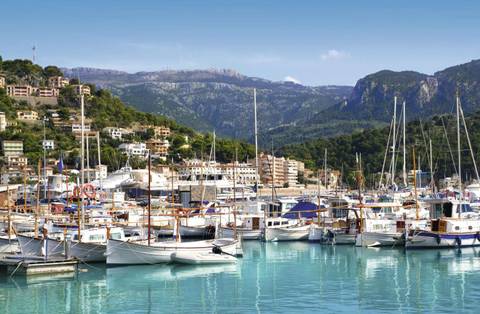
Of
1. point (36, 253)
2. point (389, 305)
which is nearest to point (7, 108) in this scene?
point (36, 253)

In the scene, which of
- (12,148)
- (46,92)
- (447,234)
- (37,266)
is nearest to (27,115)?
(46,92)

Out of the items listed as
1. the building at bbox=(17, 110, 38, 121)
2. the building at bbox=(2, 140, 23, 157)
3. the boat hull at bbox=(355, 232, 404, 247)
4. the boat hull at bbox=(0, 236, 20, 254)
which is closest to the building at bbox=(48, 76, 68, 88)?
the building at bbox=(17, 110, 38, 121)

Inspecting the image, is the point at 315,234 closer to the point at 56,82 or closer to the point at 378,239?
the point at 378,239

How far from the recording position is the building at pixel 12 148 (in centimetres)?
→ 12131

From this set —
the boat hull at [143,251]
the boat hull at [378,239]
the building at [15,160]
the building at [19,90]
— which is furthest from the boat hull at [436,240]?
the building at [19,90]

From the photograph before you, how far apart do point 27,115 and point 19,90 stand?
60.1 feet

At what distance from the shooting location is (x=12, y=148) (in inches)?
4857

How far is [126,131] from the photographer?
15200 cm

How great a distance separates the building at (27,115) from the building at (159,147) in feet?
74.5

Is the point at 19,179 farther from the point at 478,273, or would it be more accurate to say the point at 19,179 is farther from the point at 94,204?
the point at 478,273

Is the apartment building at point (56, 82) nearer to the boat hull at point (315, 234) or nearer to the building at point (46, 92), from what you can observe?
the building at point (46, 92)

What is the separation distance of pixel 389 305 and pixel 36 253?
16742 millimetres

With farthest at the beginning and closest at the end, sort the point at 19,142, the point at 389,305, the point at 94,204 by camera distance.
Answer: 1. the point at 19,142
2. the point at 94,204
3. the point at 389,305

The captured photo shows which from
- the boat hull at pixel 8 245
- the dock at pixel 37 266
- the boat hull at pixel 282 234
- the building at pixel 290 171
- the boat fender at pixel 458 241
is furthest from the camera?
the building at pixel 290 171
